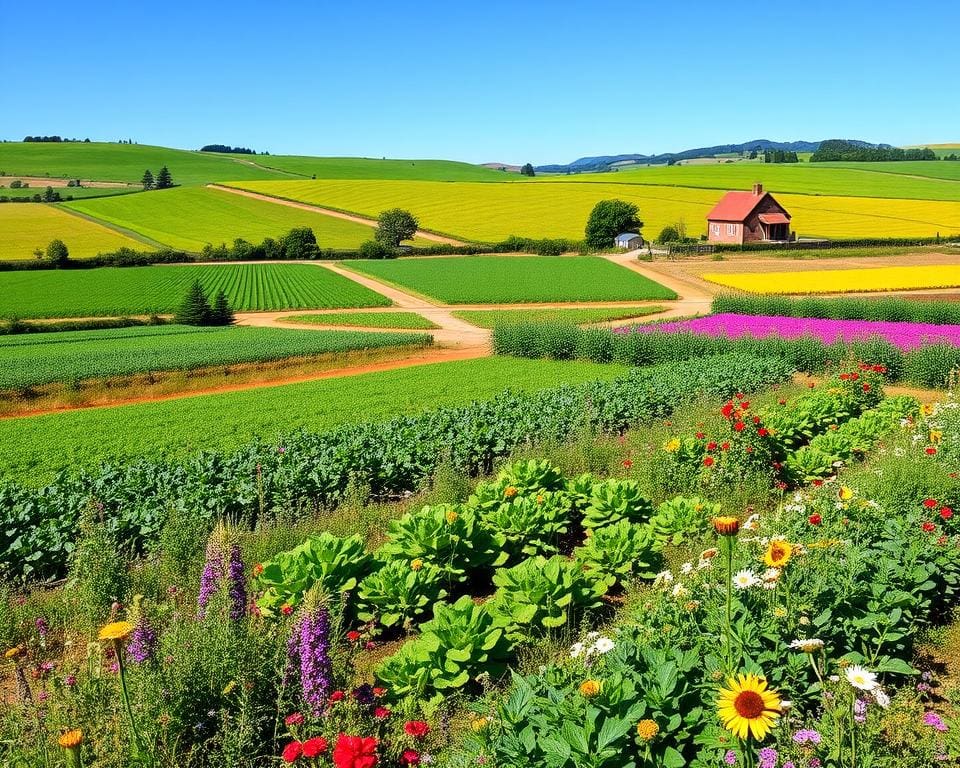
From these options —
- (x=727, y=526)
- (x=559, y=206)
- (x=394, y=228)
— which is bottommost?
(x=727, y=526)

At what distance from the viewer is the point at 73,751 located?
2971 mm

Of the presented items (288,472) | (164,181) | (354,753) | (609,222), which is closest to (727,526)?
(354,753)

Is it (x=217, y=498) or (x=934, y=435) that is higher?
(x=934, y=435)

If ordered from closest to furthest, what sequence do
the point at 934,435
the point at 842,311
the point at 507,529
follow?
the point at 507,529 → the point at 934,435 → the point at 842,311

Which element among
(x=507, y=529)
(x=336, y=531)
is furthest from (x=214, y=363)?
(x=507, y=529)

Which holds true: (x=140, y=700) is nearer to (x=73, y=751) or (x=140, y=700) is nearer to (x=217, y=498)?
(x=73, y=751)

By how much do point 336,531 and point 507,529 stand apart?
94.0 inches

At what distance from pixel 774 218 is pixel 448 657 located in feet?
235

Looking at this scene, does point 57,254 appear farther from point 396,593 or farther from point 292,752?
point 292,752

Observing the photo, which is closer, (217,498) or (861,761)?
(861,761)

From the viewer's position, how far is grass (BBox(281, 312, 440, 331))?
3856 centimetres

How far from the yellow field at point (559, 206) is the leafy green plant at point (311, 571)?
246 feet

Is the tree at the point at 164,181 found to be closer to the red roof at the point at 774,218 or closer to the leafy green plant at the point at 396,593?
the red roof at the point at 774,218

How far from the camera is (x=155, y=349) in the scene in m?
30.2
